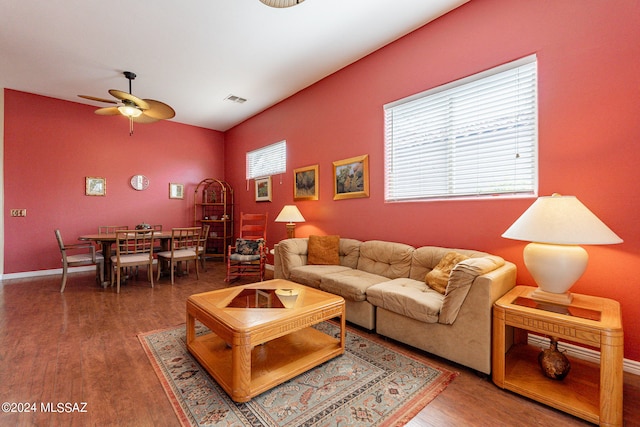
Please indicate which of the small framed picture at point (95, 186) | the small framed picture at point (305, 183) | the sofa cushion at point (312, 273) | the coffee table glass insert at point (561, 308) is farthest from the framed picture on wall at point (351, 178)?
the small framed picture at point (95, 186)

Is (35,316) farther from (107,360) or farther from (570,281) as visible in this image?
(570,281)

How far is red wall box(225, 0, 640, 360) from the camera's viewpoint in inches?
75.9

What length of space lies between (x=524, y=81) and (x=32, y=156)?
711cm

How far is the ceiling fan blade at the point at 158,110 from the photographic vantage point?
3.42 meters

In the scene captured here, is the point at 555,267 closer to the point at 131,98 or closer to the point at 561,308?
the point at 561,308

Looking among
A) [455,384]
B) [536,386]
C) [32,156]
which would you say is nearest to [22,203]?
[32,156]

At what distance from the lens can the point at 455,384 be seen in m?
1.81

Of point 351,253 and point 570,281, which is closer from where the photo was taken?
point 570,281

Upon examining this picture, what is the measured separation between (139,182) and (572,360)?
6976 mm

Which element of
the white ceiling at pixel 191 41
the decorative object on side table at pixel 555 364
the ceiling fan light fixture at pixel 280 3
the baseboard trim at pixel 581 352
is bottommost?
the baseboard trim at pixel 581 352

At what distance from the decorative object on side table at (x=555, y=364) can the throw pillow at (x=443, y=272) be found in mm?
726

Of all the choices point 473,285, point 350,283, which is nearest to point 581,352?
point 473,285

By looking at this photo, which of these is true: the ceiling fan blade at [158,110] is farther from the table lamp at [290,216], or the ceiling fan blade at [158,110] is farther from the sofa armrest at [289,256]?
the sofa armrest at [289,256]

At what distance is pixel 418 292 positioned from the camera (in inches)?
90.8
